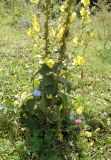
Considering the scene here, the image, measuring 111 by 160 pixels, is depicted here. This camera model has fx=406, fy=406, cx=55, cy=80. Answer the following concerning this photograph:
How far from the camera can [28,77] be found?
611cm

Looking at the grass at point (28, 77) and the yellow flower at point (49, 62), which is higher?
the yellow flower at point (49, 62)

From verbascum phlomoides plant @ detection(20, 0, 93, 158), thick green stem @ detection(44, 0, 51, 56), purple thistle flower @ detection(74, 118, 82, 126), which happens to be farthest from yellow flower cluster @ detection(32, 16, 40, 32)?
purple thistle flower @ detection(74, 118, 82, 126)

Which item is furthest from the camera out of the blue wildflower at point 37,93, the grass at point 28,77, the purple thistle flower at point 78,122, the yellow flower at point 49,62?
the grass at point 28,77

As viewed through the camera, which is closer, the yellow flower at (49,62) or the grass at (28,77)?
the yellow flower at (49,62)

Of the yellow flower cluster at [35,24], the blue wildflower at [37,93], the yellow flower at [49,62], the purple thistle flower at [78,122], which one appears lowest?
the purple thistle flower at [78,122]

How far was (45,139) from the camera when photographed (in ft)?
15.0

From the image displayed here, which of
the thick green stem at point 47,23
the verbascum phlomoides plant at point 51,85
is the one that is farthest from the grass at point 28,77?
the thick green stem at point 47,23

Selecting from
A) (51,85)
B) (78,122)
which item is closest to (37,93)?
(51,85)

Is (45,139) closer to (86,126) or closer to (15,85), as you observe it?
(86,126)

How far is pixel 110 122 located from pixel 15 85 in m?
1.42

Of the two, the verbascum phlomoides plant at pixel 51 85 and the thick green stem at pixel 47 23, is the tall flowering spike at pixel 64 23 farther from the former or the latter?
the thick green stem at pixel 47 23

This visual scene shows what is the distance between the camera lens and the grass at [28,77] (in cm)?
491

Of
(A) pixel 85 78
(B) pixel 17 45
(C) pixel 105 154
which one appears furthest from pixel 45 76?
(B) pixel 17 45

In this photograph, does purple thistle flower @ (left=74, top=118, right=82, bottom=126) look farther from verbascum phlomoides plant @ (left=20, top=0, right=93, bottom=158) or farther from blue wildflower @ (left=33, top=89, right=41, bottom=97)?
blue wildflower @ (left=33, top=89, right=41, bottom=97)
